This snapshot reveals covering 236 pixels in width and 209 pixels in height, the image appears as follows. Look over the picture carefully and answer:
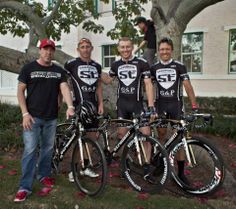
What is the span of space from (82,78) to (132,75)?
0.70 metres

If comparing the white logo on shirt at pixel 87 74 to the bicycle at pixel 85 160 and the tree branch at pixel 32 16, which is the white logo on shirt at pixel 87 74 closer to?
the bicycle at pixel 85 160

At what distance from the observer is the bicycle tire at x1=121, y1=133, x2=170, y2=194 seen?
460 cm

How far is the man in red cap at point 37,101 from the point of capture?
4445 mm

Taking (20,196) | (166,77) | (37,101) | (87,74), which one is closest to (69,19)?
(87,74)

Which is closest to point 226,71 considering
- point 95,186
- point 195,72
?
point 195,72

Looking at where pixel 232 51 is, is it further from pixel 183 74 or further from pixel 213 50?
pixel 183 74

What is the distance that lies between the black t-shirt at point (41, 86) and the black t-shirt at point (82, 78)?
46cm

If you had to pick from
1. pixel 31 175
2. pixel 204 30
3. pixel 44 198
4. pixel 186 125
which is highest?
pixel 204 30

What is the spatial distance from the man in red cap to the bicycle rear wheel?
1.64ft

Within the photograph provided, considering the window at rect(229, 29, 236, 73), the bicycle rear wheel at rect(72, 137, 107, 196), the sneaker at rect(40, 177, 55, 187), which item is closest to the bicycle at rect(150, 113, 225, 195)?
the bicycle rear wheel at rect(72, 137, 107, 196)

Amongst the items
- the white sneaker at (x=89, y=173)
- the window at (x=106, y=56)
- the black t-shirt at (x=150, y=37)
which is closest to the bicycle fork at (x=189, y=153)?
the white sneaker at (x=89, y=173)

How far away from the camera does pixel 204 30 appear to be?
577 inches

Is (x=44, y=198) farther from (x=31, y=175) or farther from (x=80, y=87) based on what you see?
(x=80, y=87)

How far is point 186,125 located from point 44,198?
207 cm
